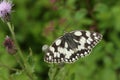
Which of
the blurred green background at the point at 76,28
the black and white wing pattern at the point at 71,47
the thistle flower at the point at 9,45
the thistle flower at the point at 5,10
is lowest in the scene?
the black and white wing pattern at the point at 71,47

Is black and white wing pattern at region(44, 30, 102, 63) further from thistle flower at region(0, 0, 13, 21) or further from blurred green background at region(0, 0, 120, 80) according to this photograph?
blurred green background at region(0, 0, 120, 80)

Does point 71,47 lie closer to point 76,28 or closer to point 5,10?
point 5,10

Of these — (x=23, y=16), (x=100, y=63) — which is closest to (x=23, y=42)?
(x=23, y=16)

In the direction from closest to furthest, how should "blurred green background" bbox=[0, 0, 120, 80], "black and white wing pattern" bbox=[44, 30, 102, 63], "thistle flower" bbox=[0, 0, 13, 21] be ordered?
"black and white wing pattern" bbox=[44, 30, 102, 63] < "thistle flower" bbox=[0, 0, 13, 21] < "blurred green background" bbox=[0, 0, 120, 80]

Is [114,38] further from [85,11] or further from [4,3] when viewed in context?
[4,3]

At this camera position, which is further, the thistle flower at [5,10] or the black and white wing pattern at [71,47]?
the thistle flower at [5,10]

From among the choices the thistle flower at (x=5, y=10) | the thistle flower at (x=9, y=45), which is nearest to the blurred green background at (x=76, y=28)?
the thistle flower at (x=5, y=10)

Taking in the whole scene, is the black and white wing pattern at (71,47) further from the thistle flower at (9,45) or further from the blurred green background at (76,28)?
the blurred green background at (76,28)

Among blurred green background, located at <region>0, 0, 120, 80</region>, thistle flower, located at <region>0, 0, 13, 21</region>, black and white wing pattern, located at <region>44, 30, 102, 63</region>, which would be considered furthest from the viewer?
blurred green background, located at <region>0, 0, 120, 80</region>

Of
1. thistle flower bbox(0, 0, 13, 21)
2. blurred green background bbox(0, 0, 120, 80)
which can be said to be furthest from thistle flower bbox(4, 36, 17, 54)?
blurred green background bbox(0, 0, 120, 80)
